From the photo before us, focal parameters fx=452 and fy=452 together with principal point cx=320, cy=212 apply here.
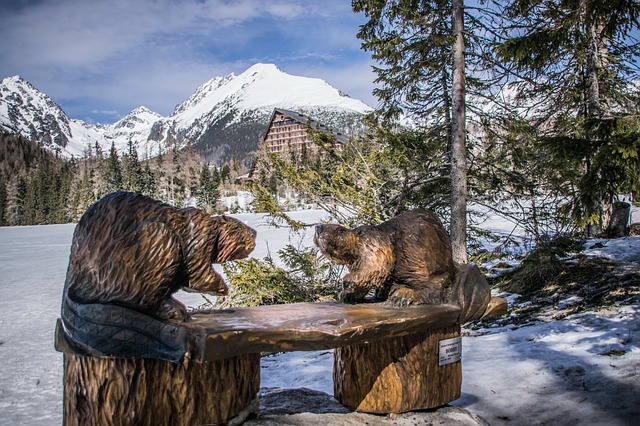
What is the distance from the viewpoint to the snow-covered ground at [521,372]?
3340 mm

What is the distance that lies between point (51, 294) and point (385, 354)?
1009 centimetres

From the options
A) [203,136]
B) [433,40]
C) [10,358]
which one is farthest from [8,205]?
[203,136]

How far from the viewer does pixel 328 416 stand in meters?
2.85

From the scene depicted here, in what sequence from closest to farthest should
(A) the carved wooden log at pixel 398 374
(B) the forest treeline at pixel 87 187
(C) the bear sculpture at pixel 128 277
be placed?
1. (C) the bear sculpture at pixel 128 277
2. (A) the carved wooden log at pixel 398 374
3. (B) the forest treeline at pixel 87 187

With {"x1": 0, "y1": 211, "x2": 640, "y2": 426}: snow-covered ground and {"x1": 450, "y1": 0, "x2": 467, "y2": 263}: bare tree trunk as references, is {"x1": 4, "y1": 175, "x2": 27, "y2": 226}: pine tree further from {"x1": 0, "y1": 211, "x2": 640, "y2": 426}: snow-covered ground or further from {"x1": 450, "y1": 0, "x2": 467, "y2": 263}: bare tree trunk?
{"x1": 450, "y1": 0, "x2": 467, "y2": 263}: bare tree trunk

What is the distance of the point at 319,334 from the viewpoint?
2.27 meters

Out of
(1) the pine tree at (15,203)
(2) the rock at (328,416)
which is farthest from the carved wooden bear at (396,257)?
(1) the pine tree at (15,203)

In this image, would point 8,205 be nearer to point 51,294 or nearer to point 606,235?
point 51,294

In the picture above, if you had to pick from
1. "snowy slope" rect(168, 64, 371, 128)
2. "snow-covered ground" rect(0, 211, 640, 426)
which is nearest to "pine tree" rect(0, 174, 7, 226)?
"snow-covered ground" rect(0, 211, 640, 426)

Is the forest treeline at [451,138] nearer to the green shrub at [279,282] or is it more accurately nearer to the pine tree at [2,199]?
the green shrub at [279,282]

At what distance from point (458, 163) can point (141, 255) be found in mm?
5986

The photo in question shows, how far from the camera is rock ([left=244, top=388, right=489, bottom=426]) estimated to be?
8.86 ft

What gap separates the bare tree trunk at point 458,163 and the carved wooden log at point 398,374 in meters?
4.32

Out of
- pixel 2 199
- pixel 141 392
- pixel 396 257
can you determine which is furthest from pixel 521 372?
pixel 2 199
